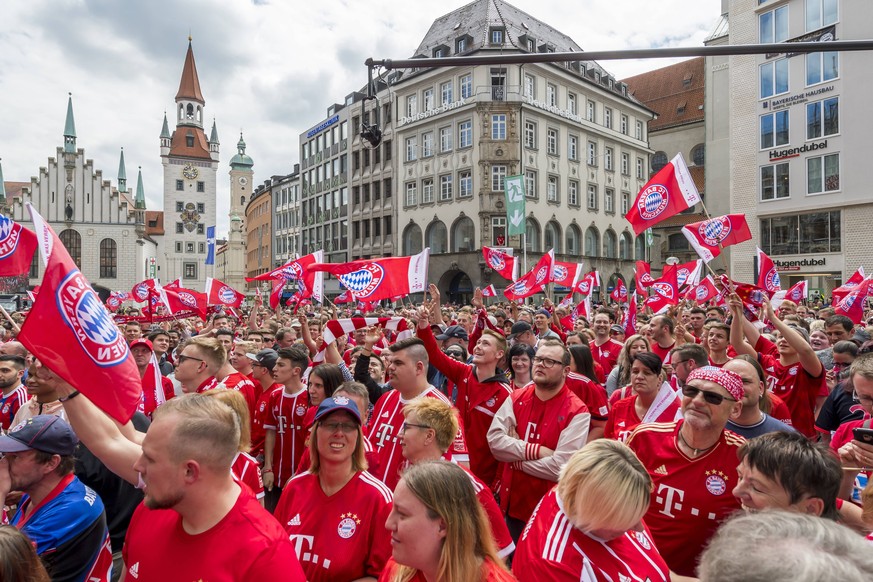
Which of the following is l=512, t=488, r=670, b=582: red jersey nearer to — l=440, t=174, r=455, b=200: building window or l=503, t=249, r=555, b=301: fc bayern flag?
l=503, t=249, r=555, b=301: fc bayern flag

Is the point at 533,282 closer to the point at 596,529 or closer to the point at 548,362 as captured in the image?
the point at 548,362

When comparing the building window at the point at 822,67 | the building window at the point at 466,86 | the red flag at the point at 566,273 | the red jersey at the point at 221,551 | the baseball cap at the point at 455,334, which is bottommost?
the red jersey at the point at 221,551

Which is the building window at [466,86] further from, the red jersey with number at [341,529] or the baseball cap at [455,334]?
the red jersey with number at [341,529]

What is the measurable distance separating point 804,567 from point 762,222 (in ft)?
142

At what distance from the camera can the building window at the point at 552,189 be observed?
152 feet

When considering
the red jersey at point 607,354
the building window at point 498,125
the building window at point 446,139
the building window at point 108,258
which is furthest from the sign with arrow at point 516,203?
the building window at point 108,258

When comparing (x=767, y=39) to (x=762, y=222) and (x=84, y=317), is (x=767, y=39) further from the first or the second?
(x=84, y=317)

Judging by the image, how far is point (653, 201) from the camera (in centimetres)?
1067

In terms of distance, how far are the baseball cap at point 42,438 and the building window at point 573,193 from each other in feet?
155

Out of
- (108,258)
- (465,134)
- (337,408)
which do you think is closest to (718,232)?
(337,408)

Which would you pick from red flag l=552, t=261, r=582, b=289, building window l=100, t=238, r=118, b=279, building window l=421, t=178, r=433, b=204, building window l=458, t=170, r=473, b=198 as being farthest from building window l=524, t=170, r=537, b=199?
building window l=100, t=238, r=118, b=279

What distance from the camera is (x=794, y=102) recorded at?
3628cm

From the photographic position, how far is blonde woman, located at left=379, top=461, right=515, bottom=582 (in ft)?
7.82

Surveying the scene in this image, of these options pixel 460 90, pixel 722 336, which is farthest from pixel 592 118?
pixel 722 336
